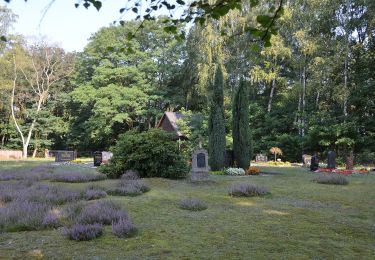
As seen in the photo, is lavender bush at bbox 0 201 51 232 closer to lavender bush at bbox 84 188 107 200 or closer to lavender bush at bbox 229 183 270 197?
lavender bush at bbox 84 188 107 200

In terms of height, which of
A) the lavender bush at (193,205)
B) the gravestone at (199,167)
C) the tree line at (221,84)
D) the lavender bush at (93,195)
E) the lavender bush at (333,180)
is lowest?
the lavender bush at (193,205)

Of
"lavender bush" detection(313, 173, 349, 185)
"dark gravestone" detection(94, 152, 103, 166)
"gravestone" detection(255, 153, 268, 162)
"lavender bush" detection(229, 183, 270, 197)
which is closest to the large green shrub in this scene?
"lavender bush" detection(229, 183, 270, 197)

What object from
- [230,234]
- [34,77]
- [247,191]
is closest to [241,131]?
[247,191]

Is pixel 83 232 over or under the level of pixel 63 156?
under

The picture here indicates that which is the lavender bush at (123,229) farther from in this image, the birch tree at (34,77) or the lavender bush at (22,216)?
the birch tree at (34,77)

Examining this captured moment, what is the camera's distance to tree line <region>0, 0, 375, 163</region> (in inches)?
1210

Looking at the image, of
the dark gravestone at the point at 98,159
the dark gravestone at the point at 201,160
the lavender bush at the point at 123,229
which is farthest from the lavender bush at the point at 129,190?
the dark gravestone at the point at 98,159

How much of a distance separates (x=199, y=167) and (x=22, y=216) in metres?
8.86

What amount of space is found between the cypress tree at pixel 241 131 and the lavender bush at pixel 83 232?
16225 millimetres

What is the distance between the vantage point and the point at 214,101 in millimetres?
21375

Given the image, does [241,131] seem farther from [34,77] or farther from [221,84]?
[34,77]

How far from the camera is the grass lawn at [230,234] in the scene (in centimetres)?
531

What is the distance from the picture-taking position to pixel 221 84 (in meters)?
21.6

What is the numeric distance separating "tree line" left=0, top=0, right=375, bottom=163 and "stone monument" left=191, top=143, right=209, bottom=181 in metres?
5.40
